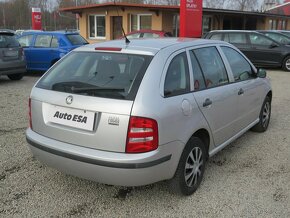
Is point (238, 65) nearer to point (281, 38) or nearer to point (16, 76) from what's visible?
point (16, 76)

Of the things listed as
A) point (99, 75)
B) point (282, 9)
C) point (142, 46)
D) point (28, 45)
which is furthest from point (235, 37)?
point (282, 9)

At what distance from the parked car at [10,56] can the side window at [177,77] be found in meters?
7.73

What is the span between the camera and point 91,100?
10.7 feet

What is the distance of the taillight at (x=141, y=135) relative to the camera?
3.07 metres

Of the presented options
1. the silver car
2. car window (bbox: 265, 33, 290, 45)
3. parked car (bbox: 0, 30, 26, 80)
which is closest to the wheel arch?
the silver car

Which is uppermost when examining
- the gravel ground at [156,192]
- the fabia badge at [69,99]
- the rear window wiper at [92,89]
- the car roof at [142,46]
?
the car roof at [142,46]

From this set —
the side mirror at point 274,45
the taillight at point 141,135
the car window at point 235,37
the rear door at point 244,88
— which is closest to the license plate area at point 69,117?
the taillight at point 141,135

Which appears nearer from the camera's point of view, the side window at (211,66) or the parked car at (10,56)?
the side window at (211,66)

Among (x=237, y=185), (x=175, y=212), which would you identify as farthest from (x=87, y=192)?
(x=237, y=185)

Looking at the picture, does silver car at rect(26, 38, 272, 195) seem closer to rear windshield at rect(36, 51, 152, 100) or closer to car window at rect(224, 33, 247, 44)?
rear windshield at rect(36, 51, 152, 100)

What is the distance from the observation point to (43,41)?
11.9m

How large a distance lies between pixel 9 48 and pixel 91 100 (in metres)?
7.97

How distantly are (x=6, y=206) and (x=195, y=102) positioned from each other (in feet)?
6.83

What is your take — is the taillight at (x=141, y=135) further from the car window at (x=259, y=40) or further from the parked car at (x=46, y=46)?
the car window at (x=259, y=40)
